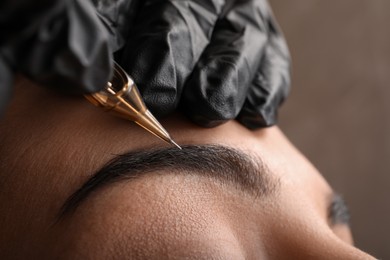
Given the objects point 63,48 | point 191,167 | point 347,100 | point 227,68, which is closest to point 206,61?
point 227,68

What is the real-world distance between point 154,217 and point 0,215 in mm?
177

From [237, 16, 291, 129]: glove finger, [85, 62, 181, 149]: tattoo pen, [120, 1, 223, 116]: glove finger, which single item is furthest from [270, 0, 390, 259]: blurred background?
[85, 62, 181, 149]: tattoo pen

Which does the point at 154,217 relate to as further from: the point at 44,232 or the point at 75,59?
the point at 75,59

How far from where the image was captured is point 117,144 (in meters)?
0.58

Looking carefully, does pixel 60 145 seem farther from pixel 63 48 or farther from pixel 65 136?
pixel 63 48

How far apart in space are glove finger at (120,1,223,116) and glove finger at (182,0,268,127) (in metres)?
0.02

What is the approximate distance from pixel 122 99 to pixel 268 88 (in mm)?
272

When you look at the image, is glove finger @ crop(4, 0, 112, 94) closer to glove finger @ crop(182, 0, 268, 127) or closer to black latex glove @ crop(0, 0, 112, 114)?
black latex glove @ crop(0, 0, 112, 114)

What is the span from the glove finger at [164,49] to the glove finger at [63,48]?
0.17 meters

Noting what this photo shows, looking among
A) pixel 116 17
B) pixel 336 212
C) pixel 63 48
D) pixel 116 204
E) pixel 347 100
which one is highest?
pixel 63 48

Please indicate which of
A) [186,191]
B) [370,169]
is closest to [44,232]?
[186,191]

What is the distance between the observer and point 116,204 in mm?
552

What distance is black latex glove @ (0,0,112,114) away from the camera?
1.19 ft

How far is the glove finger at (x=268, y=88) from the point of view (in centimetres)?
68
